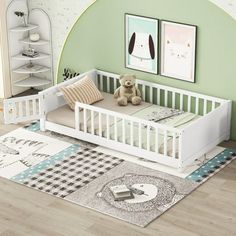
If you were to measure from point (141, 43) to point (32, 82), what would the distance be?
152cm

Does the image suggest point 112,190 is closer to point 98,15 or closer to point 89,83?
point 89,83

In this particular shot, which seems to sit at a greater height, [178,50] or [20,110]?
[178,50]

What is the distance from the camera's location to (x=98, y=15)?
6.78m

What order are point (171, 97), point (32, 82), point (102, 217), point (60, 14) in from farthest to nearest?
1. point (32, 82)
2. point (60, 14)
3. point (171, 97)
4. point (102, 217)

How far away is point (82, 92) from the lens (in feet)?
21.5

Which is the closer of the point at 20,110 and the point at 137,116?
the point at 137,116

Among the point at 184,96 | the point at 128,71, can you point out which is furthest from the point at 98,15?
the point at 184,96

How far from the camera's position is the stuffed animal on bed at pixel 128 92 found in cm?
652

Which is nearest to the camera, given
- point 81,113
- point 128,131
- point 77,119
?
point 128,131

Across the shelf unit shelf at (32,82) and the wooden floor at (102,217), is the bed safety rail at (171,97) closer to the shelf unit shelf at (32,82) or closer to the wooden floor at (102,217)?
the shelf unit shelf at (32,82)

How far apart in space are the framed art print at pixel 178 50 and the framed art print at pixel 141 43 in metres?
0.09

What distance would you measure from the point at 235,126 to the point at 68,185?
67.0 inches

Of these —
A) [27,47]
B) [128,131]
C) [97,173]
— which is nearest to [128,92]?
[128,131]

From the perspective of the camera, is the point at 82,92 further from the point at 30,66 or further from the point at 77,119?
the point at 30,66
